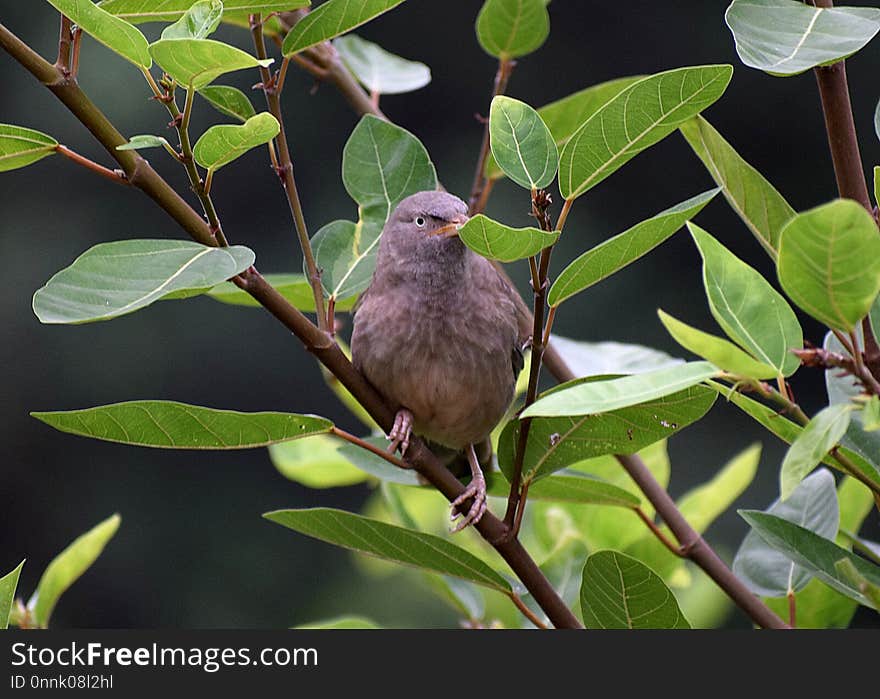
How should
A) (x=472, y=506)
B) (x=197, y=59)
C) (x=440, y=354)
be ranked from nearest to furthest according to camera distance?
(x=197, y=59)
(x=472, y=506)
(x=440, y=354)

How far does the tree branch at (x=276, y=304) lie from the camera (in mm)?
1526

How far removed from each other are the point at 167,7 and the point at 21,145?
29 centimetres

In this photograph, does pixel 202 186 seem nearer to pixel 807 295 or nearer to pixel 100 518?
pixel 807 295

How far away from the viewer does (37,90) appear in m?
10.8

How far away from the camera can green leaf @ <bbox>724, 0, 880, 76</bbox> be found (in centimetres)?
153

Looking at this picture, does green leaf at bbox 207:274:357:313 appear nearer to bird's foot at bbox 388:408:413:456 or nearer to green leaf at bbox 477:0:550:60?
bird's foot at bbox 388:408:413:456

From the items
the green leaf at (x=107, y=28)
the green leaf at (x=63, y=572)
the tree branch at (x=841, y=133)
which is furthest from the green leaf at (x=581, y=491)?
the green leaf at (x=107, y=28)

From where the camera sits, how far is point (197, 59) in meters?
1.46

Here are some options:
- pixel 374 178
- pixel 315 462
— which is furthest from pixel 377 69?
pixel 315 462

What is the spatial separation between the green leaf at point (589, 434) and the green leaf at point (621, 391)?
41cm

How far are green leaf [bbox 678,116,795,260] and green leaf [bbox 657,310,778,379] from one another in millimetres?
603

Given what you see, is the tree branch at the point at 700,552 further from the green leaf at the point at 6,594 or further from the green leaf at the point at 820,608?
the green leaf at the point at 6,594

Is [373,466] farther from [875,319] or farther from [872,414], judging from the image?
[872,414]

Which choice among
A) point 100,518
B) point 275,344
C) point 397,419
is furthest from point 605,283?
point 397,419
